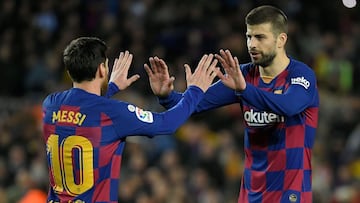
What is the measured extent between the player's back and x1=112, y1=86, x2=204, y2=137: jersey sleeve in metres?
0.07

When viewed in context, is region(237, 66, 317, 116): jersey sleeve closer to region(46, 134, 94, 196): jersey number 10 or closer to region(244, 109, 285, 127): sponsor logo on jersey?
region(244, 109, 285, 127): sponsor logo on jersey

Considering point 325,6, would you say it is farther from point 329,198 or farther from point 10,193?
point 10,193

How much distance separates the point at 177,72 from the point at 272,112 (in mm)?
7830

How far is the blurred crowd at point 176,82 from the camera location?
12281 mm

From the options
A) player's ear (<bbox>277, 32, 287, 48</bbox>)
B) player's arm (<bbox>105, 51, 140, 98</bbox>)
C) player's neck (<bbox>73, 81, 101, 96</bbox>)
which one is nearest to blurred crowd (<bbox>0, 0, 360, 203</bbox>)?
player's arm (<bbox>105, 51, 140, 98</bbox>)

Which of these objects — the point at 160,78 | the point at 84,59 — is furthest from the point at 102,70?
the point at 160,78

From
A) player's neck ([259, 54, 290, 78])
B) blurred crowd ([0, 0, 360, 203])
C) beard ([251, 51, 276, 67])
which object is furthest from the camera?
blurred crowd ([0, 0, 360, 203])

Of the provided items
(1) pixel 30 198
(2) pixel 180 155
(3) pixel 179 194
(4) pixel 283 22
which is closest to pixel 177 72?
(2) pixel 180 155

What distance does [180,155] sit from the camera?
13008mm

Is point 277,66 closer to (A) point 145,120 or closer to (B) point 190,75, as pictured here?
(B) point 190,75

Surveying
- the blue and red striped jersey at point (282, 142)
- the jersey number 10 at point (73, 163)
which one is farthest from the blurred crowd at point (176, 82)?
the jersey number 10 at point (73, 163)

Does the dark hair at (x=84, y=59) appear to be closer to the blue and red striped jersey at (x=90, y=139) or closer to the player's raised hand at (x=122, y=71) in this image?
the blue and red striped jersey at (x=90, y=139)

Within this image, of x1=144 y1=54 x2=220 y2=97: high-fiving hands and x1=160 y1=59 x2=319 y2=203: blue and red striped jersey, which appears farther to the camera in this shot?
x1=160 y1=59 x2=319 y2=203: blue and red striped jersey

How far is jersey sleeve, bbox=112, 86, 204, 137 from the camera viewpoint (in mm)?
6113
